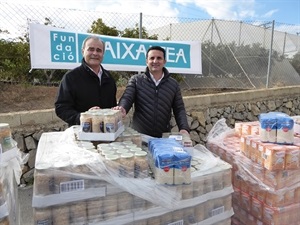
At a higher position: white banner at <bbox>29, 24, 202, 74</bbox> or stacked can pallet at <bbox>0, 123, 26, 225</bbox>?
white banner at <bbox>29, 24, 202, 74</bbox>

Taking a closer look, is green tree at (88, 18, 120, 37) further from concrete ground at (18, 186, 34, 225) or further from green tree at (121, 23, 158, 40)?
concrete ground at (18, 186, 34, 225)

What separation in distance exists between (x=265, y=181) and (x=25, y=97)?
181 inches

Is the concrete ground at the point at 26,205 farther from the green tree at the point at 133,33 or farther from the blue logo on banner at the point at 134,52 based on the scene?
the green tree at the point at 133,33

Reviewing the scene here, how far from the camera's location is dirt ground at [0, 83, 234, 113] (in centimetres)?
467

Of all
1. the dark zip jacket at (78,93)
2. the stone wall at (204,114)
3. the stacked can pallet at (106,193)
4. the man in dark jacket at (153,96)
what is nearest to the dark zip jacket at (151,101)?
the man in dark jacket at (153,96)

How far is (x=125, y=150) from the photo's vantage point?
1754mm

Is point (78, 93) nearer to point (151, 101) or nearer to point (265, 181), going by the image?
point (151, 101)

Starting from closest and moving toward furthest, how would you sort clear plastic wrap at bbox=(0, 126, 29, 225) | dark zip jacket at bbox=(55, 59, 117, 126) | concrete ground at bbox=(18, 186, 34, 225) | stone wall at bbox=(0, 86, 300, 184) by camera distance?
clear plastic wrap at bbox=(0, 126, 29, 225) → dark zip jacket at bbox=(55, 59, 117, 126) → concrete ground at bbox=(18, 186, 34, 225) → stone wall at bbox=(0, 86, 300, 184)

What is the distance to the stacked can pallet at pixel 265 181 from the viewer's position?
7.23 feet

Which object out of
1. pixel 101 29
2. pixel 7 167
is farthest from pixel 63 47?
pixel 7 167

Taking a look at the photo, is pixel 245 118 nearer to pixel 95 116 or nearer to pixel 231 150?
pixel 231 150

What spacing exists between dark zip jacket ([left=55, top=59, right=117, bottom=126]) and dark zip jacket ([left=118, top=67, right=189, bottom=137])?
9.6 inches

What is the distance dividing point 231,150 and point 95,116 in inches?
58.7

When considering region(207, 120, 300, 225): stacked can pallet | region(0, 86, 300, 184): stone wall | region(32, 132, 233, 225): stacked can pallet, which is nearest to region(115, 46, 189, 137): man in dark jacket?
region(207, 120, 300, 225): stacked can pallet
